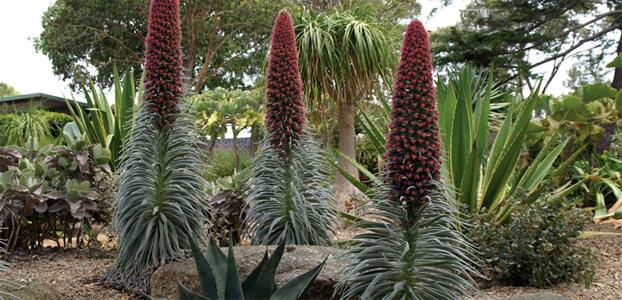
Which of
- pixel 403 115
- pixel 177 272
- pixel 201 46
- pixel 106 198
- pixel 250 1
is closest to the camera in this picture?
pixel 403 115

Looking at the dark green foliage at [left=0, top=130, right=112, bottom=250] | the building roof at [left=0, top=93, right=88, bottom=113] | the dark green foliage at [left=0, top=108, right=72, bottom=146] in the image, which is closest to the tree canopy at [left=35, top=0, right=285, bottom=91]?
the building roof at [left=0, top=93, right=88, bottom=113]

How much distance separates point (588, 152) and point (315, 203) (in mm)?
5825

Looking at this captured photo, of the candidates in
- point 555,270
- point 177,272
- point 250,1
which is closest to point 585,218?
point 555,270

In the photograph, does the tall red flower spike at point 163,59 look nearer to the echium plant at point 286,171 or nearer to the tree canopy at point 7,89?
the echium plant at point 286,171

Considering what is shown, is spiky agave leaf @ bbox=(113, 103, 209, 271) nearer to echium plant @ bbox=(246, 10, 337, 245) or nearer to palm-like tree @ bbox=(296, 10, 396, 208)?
echium plant @ bbox=(246, 10, 337, 245)

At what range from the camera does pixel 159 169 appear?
495 centimetres

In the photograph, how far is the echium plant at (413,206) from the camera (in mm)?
3350

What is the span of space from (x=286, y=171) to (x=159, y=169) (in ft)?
3.31

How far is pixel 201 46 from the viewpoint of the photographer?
2650 centimetres

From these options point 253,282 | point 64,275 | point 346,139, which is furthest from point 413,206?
point 346,139

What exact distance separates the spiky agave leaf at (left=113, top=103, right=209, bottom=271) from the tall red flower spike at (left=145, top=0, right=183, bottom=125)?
10 centimetres

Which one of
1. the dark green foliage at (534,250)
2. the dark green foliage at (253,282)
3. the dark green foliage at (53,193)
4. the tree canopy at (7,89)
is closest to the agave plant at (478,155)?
the dark green foliage at (534,250)

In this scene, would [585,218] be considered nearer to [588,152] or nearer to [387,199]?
[387,199]

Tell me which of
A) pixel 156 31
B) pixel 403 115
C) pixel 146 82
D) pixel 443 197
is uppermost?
pixel 156 31
